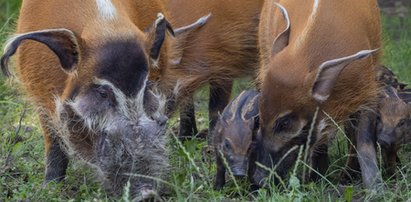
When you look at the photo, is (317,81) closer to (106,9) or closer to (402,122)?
(402,122)

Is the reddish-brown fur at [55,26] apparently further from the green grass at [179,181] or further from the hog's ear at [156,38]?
the green grass at [179,181]

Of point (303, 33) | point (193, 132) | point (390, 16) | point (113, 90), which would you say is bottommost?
point (390, 16)

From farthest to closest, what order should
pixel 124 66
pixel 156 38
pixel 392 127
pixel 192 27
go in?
1. pixel 192 27
2. pixel 392 127
3. pixel 156 38
4. pixel 124 66

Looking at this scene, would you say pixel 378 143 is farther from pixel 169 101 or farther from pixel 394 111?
pixel 169 101

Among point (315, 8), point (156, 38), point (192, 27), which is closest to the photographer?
point (156, 38)

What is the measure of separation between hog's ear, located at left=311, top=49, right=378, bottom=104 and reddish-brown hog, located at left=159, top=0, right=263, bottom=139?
3.22 feet

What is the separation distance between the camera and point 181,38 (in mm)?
5902

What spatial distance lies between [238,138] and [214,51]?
130 centimetres

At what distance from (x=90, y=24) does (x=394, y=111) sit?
172 centimetres

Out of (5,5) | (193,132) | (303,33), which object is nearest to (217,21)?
(193,132)

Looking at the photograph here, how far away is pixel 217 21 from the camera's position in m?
6.44

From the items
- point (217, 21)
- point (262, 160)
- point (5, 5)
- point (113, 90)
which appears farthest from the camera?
point (5, 5)

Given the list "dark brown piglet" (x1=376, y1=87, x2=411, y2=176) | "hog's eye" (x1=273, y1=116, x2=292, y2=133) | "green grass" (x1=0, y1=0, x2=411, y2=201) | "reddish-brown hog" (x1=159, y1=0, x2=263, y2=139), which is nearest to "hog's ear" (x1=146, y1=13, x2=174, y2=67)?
"green grass" (x1=0, y1=0, x2=411, y2=201)

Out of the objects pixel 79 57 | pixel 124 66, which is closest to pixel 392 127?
pixel 124 66
